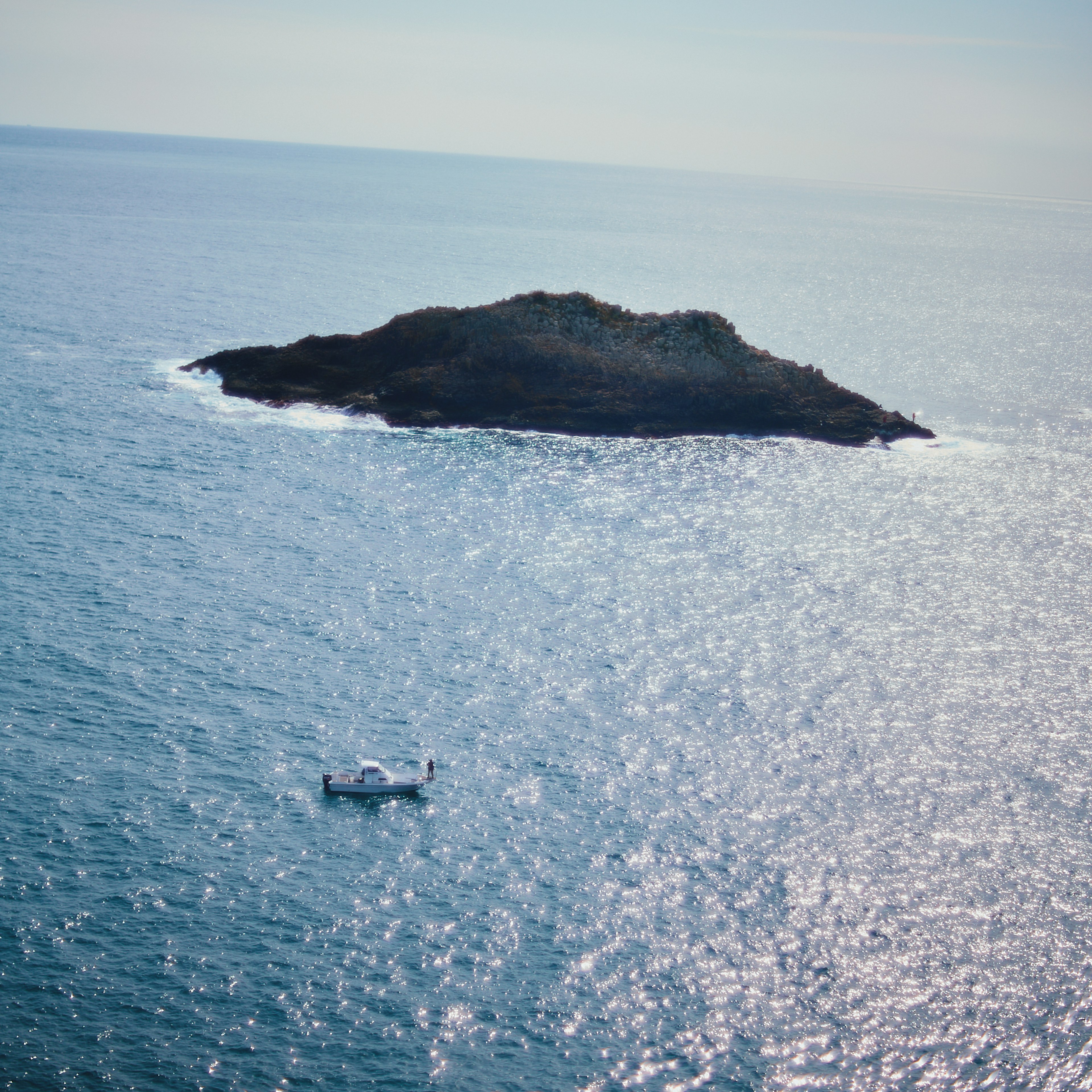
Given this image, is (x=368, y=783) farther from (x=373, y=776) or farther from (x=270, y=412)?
(x=270, y=412)

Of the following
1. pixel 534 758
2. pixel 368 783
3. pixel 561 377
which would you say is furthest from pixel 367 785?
pixel 561 377

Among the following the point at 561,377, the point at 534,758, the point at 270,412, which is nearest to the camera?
the point at 534,758

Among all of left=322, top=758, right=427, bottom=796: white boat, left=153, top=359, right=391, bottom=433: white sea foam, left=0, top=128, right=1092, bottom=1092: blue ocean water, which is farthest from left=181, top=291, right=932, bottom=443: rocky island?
left=322, top=758, right=427, bottom=796: white boat

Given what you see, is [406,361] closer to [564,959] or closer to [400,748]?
[400,748]

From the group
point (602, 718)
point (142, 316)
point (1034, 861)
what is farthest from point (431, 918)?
point (142, 316)

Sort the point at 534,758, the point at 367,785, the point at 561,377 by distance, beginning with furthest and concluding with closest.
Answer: the point at 561,377 < the point at 534,758 < the point at 367,785

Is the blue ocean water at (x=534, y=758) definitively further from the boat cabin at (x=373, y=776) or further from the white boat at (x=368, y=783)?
the boat cabin at (x=373, y=776)
